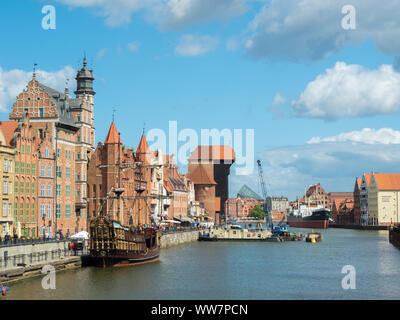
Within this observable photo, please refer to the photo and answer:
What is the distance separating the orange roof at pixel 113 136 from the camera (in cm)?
10874


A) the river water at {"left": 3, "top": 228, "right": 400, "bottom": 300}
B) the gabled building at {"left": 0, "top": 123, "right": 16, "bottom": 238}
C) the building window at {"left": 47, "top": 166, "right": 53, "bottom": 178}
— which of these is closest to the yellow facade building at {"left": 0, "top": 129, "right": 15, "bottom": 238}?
the gabled building at {"left": 0, "top": 123, "right": 16, "bottom": 238}

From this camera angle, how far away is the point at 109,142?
355 ft

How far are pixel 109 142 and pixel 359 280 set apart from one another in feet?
176

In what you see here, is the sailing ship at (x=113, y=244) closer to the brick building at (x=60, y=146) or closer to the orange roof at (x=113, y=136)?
the brick building at (x=60, y=146)

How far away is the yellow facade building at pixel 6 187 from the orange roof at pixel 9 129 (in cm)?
325

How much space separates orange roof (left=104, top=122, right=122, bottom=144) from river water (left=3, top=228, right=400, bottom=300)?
935 inches

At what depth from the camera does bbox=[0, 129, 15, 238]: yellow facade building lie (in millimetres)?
76625

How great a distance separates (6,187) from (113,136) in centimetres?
3351

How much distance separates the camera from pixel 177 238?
128m

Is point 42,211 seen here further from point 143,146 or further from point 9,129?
point 143,146

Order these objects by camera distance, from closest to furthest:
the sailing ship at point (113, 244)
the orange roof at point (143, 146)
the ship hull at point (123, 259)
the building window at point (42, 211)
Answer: the ship hull at point (123, 259)
the sailing ship at point (113, 244)
the building window at point (42, 211)
the orange roof at point (143, 146)

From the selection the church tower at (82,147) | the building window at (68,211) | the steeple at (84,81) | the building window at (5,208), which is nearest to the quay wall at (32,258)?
the building window at (5,208)
